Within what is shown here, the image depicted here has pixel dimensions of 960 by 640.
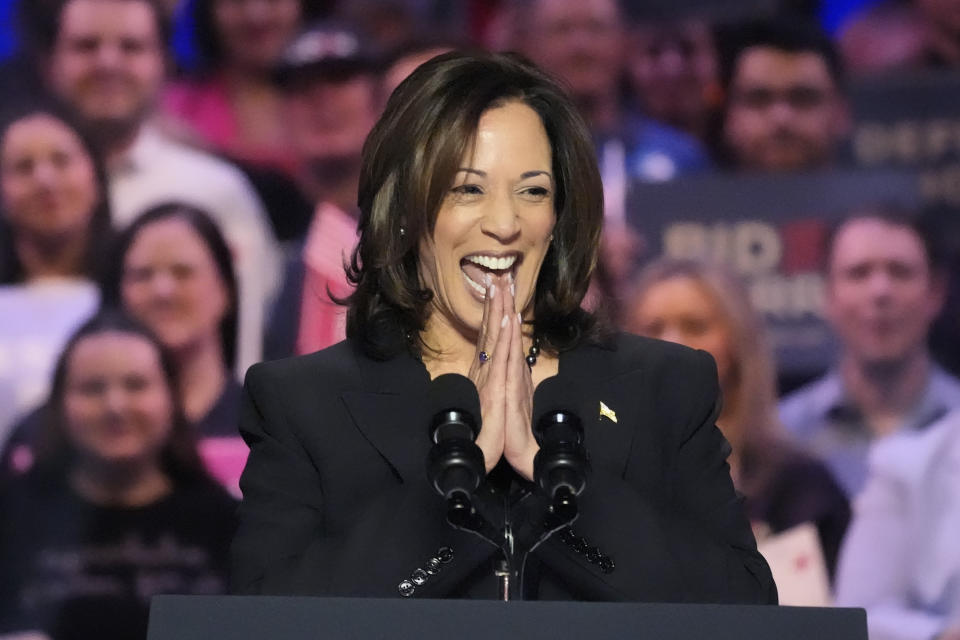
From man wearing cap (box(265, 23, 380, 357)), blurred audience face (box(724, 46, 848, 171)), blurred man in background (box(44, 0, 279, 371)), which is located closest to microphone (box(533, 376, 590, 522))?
man wearing cap (box(265, 23, 380, 357))

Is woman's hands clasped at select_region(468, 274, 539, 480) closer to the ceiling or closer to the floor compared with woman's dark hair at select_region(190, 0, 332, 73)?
closer to the floor

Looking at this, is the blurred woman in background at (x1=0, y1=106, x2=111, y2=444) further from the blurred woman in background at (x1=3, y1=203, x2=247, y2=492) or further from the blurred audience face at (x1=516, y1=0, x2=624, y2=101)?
the blurred audience face at (x1=516, y1=0, x2=624, y2=101)

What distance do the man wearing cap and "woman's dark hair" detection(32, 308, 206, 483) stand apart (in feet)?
1.14

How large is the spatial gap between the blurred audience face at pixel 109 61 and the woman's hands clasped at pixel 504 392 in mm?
2870

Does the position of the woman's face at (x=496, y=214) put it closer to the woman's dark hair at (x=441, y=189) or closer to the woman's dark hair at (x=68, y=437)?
the woman's dark hair at (x=441, y=189)

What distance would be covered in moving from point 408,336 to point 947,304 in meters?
2.84

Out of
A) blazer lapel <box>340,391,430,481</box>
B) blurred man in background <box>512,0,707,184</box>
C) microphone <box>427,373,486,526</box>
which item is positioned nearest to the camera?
microphone <box>427,373,486,526</box>

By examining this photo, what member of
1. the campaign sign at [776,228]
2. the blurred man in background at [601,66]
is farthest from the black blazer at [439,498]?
the blurred man in background at [601,66]

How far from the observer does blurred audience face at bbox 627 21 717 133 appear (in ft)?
15.4

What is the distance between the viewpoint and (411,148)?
2105 millimetres

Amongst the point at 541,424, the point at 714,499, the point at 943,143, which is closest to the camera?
the point at 541,424

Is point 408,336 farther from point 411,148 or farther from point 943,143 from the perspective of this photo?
point 943,143

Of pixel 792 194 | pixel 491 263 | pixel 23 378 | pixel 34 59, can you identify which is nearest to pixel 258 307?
pixel 23 378

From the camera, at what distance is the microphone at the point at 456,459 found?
1604mm
